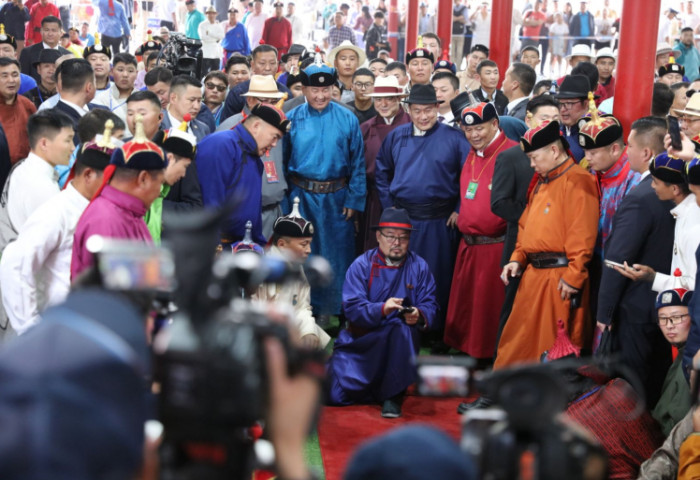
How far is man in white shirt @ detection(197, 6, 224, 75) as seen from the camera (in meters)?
12.3

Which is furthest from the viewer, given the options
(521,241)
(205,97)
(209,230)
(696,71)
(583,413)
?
(696,71)

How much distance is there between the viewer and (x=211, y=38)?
12.7 meters

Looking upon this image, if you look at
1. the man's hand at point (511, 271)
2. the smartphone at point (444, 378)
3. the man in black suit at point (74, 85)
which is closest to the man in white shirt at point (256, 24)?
the man in black suit at point (74, 85)

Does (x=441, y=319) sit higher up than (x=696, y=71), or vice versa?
(x=696, y=71)

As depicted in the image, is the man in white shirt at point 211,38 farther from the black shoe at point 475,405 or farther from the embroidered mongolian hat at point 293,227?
the black shoe at point 475,405

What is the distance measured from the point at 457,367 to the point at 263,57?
6.84 meters

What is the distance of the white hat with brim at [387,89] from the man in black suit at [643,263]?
234cm

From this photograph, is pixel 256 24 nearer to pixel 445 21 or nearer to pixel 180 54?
pixel 445 21

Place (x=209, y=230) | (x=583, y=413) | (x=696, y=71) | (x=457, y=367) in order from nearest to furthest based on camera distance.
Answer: (x=209, y=230) < (x=457, y=367) < (x=583, y=413) < (x=696, y=71)

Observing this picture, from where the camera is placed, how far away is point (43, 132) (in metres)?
4.19

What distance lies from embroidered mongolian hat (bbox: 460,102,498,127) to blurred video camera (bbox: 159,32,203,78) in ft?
11.6

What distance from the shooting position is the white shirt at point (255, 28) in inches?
566

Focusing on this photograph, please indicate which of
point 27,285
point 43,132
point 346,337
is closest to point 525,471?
point 27,285

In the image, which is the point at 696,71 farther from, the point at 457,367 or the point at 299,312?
the point at 457,367
